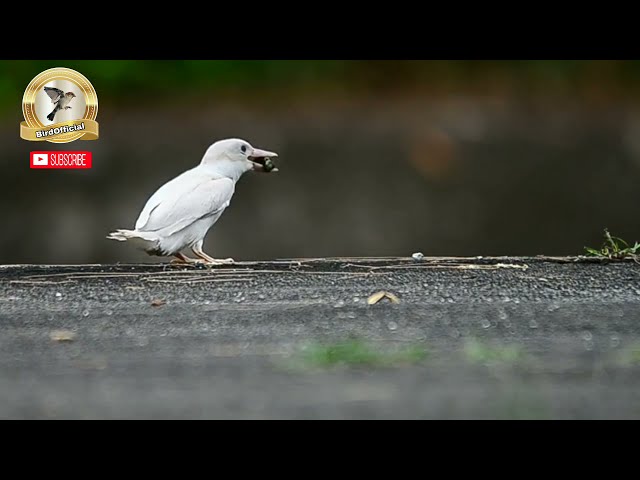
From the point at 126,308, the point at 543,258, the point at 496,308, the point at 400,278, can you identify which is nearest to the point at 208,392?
the point at 126,308

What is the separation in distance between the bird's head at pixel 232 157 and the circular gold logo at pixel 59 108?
1.20 feet

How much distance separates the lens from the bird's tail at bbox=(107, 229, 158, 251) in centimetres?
271

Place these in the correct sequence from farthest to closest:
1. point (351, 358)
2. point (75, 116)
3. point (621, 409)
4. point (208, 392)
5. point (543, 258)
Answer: point (75, 116)
point (543, 258)
point (351, 358)
point (208, 392)
point (621, 409)

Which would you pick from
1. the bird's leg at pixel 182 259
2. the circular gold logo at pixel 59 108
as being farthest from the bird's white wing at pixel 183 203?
the circular gold logo at pixel 59 108

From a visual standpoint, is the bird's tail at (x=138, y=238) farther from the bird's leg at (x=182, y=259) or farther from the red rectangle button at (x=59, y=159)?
the red rectangle button at (x=59, y=159)

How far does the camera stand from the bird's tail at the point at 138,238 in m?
2.71

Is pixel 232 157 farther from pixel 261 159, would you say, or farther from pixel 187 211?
pixel 187 211

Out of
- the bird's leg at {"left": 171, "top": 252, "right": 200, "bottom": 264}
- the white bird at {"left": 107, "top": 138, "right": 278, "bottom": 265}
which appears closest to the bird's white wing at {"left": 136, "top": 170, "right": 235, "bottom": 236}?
the white bird at {"left": 107, "top": 138, "right": 278, "bottom": 265}

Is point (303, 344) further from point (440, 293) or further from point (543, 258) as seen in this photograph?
point (543, 258)

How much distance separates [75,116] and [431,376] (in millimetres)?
1688

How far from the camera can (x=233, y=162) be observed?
3064 mm

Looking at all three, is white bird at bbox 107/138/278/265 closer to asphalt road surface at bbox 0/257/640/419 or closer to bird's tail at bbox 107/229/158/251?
bird's tail at bbox 107/229/158/251

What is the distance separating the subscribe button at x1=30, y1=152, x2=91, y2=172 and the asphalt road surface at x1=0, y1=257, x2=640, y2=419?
501 millimetres

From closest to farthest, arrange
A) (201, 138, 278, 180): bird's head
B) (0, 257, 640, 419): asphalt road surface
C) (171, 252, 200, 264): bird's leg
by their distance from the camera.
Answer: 1. (0, 257, 640, 419): asphalt road surface
2. (171, 252, 200, 264): bird's leg
3. (201, 138, 278, 180): bird's head
